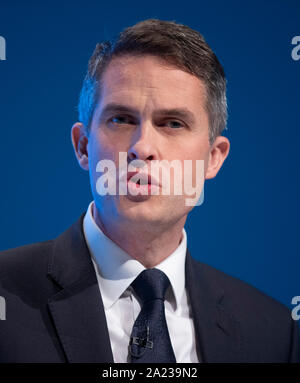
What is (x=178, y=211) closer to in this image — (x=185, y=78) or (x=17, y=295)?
(x=185, y=78)

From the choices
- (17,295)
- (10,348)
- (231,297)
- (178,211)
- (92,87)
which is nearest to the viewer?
(10,348)

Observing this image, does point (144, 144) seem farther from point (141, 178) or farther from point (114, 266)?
point (114, 266)

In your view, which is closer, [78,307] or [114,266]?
[78,307]

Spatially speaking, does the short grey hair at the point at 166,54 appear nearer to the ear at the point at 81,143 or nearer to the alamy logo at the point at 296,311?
the ear at the point at 81,143

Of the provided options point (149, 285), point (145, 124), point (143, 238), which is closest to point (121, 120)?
point (145, 124)

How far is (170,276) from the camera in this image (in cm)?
206

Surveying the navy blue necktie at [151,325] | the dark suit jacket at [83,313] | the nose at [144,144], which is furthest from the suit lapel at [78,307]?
the nose at [144,144]

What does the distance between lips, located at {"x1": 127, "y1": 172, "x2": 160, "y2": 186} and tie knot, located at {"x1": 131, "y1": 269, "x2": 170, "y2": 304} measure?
1.14ft

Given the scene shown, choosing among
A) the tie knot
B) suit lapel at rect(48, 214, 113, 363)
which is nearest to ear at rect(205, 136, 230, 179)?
the tie knot

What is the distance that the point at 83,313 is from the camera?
1833 mm

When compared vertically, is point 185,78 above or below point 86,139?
above

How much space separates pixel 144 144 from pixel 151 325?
2.07 feet

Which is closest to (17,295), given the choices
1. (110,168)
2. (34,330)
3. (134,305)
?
(34,330)
